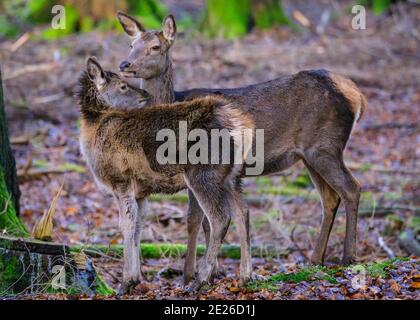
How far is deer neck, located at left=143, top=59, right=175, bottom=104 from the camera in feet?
30.5

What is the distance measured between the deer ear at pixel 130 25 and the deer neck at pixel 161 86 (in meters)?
0.67

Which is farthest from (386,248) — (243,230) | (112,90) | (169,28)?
(112,90)

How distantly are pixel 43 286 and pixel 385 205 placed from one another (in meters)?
5.97

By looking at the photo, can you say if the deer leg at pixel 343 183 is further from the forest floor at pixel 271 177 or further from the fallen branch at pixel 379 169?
the fallen branch at pixel 379 169

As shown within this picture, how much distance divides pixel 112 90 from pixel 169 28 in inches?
58.6

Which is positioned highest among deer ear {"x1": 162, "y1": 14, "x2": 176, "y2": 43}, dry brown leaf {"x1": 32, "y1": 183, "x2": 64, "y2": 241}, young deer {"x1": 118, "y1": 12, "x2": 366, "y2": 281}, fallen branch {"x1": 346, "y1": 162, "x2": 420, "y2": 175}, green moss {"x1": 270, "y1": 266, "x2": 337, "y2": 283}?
deer ear {"x1": 162, "y1": 14, "x2": 176, "y2": 43}

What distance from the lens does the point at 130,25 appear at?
9.73 meters

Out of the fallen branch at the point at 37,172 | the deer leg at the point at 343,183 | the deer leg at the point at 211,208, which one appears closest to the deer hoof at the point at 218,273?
the deer leg at the point at 211,208

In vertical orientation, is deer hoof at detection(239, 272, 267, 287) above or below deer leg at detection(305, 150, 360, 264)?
below

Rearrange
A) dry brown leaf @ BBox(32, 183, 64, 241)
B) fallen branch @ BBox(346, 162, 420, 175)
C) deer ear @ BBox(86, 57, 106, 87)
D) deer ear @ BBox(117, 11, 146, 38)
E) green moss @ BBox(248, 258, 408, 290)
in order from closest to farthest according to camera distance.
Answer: green moss @ BBox(248, 258, 408, 290) < dry brown leaf @ BBox(32, 183, 64, 241) < deer ear @ BBox(86, 57, 106, 87) < deer ear @ BBox(117, 11, 146, 38) < fallen branch @ BBox(346, 162, 420, 175)

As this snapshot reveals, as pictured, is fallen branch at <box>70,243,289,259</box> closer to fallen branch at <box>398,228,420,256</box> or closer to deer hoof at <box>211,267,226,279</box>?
deer hoof at <box>211,267,226,279</box>

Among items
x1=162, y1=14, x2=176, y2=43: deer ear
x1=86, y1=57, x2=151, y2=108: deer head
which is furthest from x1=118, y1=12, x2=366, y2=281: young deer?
x1=86, y1=57, x2=151, y2=108: deer head

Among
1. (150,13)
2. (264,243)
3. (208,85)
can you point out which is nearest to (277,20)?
(150,13)

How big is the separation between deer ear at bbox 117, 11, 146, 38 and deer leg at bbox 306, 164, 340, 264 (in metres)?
2.62
